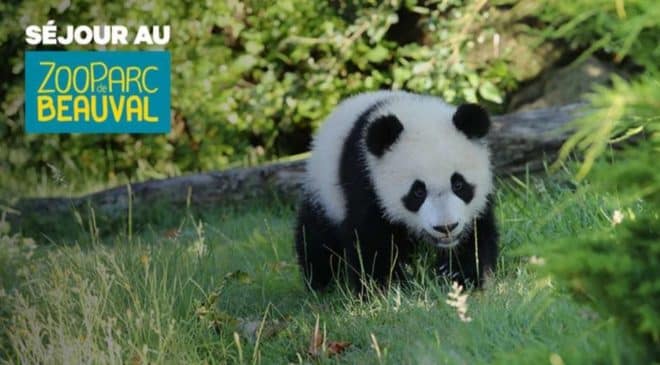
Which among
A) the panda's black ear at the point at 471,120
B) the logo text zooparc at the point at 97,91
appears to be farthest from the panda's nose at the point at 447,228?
the logo text zooparc at the point at 97,91

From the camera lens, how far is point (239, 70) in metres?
11.2

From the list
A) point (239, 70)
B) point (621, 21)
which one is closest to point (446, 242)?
point (621, 21)

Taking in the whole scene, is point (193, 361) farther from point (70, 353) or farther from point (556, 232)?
point (556, 232)

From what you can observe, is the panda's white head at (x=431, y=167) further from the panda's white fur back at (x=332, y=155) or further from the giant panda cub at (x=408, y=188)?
the panda's white fur back at (x=332, y=155)

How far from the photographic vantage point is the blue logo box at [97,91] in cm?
957

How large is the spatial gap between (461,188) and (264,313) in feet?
3.66

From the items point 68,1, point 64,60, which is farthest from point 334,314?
point 68,1

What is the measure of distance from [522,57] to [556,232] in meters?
5.10

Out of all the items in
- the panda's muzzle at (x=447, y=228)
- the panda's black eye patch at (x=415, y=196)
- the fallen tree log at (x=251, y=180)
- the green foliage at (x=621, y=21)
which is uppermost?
the green foliage at (x=621, y=21)

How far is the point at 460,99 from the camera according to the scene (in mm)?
10109

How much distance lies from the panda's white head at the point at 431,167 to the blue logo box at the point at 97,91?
4646 millimetres

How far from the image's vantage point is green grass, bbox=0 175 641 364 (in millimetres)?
4066

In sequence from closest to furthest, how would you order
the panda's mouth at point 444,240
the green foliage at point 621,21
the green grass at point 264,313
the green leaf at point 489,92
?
the green foliage at point 621,21 < the green grass at point 264,313 < the panda's mouth at point 444,240 < the green leaf at point 489,92

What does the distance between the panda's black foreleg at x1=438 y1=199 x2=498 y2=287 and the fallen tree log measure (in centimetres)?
220
